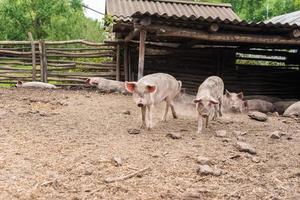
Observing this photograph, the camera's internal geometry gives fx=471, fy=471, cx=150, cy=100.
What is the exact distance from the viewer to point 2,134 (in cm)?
670

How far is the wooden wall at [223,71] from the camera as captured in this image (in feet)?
48.0

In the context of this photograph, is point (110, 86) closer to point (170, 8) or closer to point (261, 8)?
point (170, 8)

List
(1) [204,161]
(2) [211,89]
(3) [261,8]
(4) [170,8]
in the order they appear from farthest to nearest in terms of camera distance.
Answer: (3) [261,8] < (4) [170,8] < (2) [211,89] < (1) [204,161]

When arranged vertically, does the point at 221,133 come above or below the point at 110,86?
above

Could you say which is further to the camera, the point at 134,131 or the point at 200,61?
the point at 200,61

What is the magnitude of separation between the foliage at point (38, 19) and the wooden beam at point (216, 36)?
1156 centimetres

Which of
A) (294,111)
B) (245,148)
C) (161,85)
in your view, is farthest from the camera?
(294,111)

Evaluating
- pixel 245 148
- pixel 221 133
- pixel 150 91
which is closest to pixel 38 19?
pixel 150 91

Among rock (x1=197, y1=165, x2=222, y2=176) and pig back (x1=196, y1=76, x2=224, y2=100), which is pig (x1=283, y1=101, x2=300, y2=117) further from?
rock (x1=197, y1=165, x2=222, y2=176)

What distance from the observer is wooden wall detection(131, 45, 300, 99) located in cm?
1464

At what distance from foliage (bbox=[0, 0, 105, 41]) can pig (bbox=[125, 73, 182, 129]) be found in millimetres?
14378

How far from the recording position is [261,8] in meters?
34.9

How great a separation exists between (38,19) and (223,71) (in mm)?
10873

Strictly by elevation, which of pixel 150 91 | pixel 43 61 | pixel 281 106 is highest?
pixel 150 91
